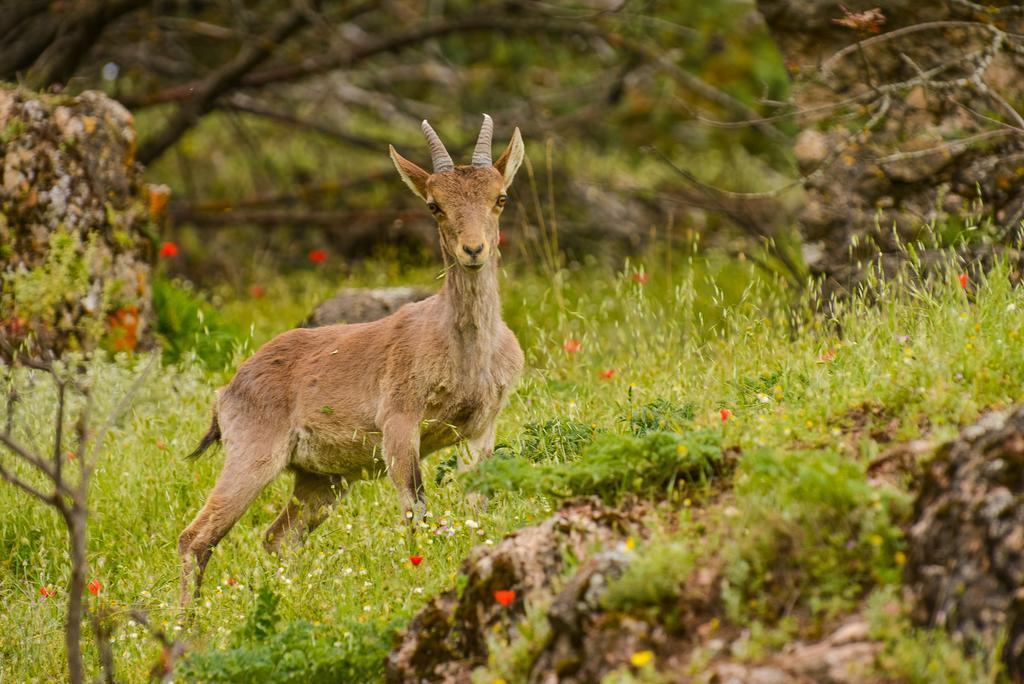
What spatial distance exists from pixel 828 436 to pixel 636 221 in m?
9.34

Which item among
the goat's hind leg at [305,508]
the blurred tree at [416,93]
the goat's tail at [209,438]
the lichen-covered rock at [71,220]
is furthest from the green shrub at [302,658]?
the blurred tree at [416,93]

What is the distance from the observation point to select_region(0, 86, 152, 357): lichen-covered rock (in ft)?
29.9

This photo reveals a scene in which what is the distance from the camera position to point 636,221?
1398 cm

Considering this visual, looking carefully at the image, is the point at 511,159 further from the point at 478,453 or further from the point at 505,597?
the point at 505,597

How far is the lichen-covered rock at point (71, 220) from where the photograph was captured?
29.9 ft

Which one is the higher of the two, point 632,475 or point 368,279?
point 632,475

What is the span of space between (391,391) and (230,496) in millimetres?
1041

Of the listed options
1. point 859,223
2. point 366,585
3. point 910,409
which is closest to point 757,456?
point 910,409

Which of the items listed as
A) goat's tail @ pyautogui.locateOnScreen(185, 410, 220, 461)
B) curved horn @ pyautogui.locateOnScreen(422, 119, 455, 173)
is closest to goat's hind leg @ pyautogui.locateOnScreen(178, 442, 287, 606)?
goat's tail @ pyautogui.locateOnScreen(185, 410, 220, 461)

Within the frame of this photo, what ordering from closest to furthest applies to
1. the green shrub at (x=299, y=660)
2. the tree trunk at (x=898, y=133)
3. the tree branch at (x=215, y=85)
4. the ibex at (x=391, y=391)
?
1. the green shrub at (x=299, y=660)
2. the ibex at (x=391, y=391)
3. the tree trunk at (x=898, y=133)
4. the tree branch at (x=215, y=85)

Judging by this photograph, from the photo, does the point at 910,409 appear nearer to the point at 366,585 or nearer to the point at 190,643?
the point at 366,585

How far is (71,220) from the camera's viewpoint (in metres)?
9.44

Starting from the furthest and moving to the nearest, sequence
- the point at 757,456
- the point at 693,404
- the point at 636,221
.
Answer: the point at 636,221, the point at 693,404, the point at 757,456

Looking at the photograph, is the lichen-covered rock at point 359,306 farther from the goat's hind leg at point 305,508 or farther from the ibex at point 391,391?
the goat's hind leg at point 305,508
